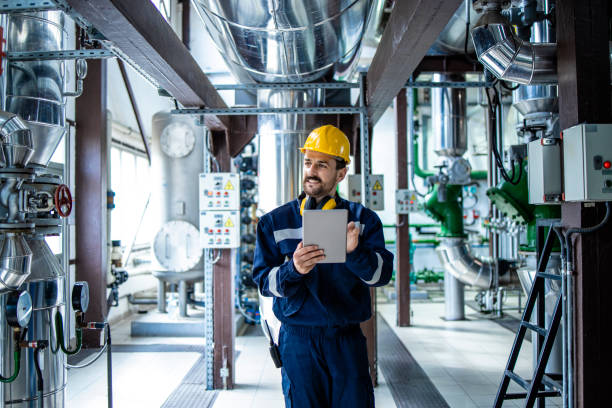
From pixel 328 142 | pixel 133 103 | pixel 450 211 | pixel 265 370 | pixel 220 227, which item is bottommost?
pixel 265 370

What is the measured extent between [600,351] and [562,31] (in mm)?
1533

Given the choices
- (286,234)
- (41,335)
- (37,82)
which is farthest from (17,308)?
(286,234)

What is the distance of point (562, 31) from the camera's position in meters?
2.18

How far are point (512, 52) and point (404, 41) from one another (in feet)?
2.43

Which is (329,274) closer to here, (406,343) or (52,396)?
(52,396)

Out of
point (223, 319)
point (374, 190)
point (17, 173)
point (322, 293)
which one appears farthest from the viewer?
point (374, 190)

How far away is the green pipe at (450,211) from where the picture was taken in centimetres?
656

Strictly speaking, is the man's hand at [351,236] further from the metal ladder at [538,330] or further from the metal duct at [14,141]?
the metal duct at [14,141]

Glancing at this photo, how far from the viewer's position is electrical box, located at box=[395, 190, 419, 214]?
6297mm

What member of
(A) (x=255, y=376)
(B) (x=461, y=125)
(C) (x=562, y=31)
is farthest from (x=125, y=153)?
(C) (x=562, y=31)

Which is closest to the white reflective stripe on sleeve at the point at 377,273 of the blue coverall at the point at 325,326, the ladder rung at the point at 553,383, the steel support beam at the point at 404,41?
the blue coverall at the point at 325,326

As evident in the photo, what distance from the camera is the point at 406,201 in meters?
6.32

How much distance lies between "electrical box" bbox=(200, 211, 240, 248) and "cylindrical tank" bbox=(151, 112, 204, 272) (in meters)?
2.03

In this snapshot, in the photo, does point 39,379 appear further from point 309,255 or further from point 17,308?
point 309,255
